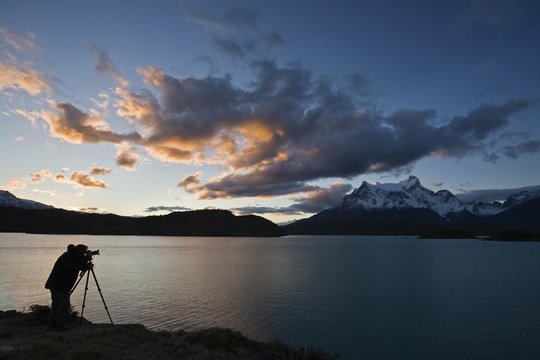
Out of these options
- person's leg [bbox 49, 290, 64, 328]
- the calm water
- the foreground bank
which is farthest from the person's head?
the calm water

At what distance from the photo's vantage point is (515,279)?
65000 mm

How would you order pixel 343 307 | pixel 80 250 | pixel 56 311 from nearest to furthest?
pixel 80 250 < pixel 56 311 < pixel 343 307

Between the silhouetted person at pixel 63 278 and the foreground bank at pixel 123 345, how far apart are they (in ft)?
2.97

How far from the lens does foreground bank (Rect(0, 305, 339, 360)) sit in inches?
660

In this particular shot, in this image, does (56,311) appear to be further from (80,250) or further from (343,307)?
(343,307)


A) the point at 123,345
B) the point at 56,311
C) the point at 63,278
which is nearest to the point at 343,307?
the point at 123,345

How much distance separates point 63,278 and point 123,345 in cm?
545

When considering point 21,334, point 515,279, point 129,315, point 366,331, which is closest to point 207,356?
point 21,334

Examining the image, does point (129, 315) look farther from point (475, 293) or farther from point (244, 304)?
point (475, 293)

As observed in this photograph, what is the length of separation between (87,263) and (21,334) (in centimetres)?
508

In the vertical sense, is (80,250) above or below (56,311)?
above

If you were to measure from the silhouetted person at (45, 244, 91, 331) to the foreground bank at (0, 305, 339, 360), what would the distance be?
0.91 metres

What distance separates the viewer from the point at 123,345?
1880 centimetres

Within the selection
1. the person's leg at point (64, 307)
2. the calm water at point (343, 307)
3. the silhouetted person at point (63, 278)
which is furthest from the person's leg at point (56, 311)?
the calm water at point (343, 307)
